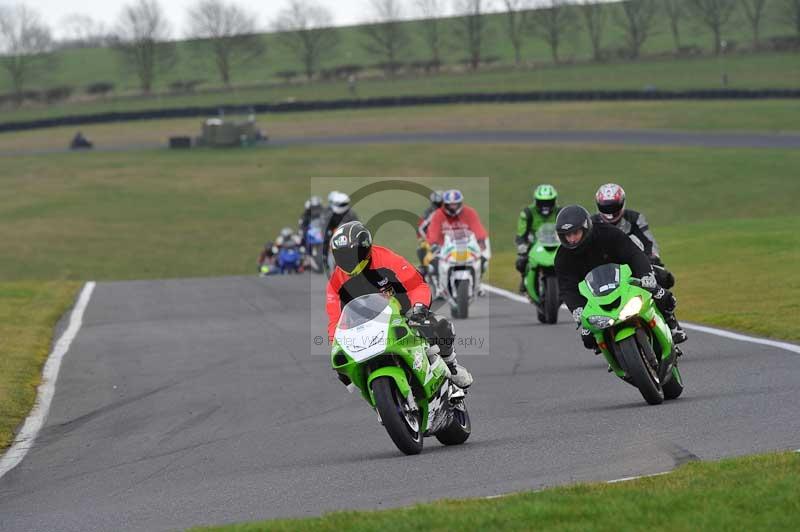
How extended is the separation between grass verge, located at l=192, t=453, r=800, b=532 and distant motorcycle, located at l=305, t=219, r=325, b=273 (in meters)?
22.9

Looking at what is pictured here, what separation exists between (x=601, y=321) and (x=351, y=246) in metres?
2.33

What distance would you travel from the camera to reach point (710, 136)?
5459 cm

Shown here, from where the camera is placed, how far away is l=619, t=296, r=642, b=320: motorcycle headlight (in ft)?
31.8

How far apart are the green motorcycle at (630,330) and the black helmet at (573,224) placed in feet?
0.93

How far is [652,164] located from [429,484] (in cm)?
4236

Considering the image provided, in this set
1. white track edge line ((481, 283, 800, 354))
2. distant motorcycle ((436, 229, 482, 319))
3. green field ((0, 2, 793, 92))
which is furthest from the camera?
green field ((0, 2, 793, 92))

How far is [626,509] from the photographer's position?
630cm

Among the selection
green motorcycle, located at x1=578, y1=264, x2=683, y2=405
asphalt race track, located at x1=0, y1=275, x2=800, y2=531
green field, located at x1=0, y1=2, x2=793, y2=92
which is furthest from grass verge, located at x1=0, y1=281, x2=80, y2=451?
green field, located at x1=0, y1=2, x2=793, y2=92

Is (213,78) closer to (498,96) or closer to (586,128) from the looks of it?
(498,96)

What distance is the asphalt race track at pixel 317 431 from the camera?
760 centimetres

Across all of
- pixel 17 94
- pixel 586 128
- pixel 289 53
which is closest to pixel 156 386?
pixel 586 128

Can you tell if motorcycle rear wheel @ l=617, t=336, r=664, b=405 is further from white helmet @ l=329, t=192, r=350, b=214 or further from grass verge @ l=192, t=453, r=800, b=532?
white helmet @ l=329, t=192, r=350, b=214

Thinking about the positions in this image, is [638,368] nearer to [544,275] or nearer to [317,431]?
[317,431]

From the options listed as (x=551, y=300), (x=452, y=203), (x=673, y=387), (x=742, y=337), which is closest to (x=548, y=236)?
(x=551, y=300)
